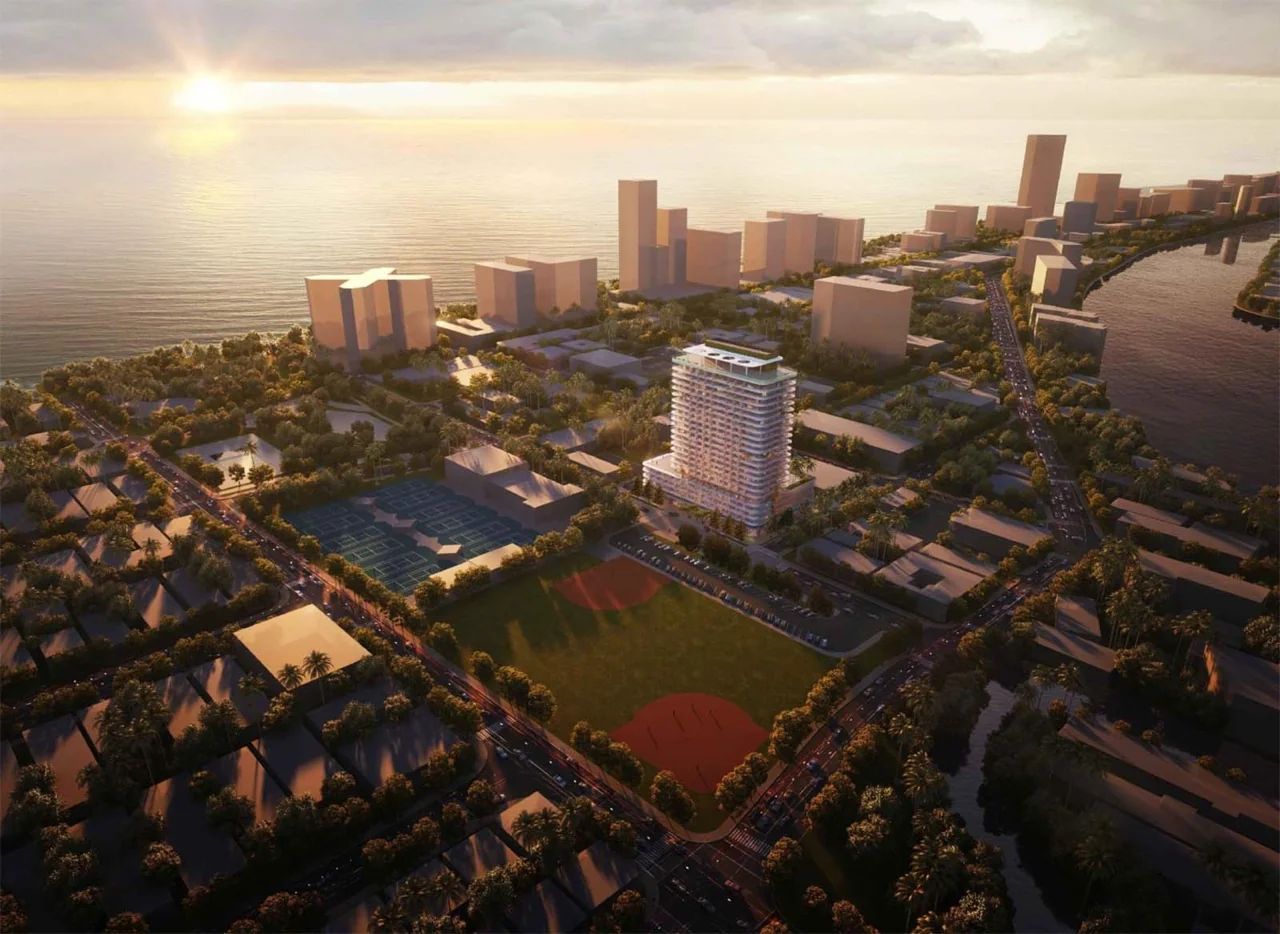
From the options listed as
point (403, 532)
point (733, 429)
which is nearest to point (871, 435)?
point (733, 429)

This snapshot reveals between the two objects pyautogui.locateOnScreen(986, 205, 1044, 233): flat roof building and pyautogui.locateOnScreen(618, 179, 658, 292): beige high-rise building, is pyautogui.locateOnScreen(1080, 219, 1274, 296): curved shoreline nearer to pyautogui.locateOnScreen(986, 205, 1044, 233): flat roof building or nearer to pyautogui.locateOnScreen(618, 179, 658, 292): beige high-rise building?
pyautogui.locateOnScreen(986, 205, 1044, 233): flat roof building

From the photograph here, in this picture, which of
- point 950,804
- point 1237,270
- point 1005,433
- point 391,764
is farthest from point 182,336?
point 1237,270

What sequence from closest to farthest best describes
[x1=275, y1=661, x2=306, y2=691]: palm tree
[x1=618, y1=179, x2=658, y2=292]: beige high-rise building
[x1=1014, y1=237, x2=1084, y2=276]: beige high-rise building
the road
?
[x1=275, y1=661, x2=306, y2=691]: palm tree
the road
[x1=618, y1=179, x2=658, y2=292]: beige high-rise building
[x1=1014, y1=237, x2=1084, y2=276]: beige high-rise building

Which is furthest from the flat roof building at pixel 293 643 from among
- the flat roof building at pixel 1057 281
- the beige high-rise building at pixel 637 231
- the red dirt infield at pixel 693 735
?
→ the flat roof building at pixel 1057 281

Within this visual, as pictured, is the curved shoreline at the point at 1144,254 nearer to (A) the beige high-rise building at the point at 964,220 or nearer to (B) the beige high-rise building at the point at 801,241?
(A) the beige high-rise building at the point at 964,220

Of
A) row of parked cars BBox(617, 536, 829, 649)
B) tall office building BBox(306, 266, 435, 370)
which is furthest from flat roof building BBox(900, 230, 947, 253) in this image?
row of parked cars BBox(617, 536, 829, 649)

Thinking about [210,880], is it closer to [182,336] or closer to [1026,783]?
[1026,783]
